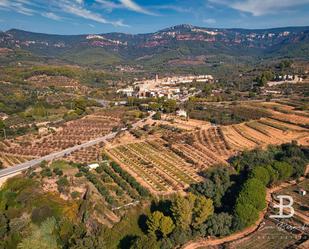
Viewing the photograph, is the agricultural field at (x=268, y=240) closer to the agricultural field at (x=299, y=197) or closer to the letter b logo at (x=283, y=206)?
the letter b logo at (x=283, y=206)

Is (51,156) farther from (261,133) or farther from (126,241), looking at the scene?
(261,133)

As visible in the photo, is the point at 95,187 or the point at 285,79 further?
the point at 285,79

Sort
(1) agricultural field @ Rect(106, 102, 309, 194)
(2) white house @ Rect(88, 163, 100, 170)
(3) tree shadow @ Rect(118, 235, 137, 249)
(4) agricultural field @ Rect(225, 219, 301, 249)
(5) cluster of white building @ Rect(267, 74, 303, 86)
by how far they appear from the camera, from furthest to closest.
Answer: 1. (5) cluster of white building @ Rect(267, 74, 303, 86)
2. (2) white house @ Rect(88, 163, 100, 170)
3. (1) agricultural field @ Rect(106, 102, 309, 194)
4. (3) tree shadow @ Rect(118, 235, 137, 249)
5. (4) agricultural field @ Rect(225, 219, 301, 249)

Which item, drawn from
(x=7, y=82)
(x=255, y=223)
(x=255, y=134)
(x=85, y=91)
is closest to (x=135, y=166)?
(x=255, y=223)

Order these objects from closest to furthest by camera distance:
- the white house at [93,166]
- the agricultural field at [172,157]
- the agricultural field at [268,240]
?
the agricultural field at [268,240] → the agricultural field at [172,157] → the white house at [93,166]

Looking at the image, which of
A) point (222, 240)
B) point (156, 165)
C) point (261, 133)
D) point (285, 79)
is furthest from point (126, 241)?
point (285, 79)

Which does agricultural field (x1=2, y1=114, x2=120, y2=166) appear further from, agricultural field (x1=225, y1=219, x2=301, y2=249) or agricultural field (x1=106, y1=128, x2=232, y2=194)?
agricultural field (x1=225, y1=219, x2=301, y2=249)

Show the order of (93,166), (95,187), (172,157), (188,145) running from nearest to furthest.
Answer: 1. (95,187)
2. (93,166)
3. (172,157)
4. (188,145)

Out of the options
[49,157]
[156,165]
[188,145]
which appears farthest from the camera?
[188,145]

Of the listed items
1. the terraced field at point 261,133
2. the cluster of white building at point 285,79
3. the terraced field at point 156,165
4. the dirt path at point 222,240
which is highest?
the cluster of white building at point 285,79

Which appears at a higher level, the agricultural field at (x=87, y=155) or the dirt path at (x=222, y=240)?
the agricultural field at (x=87, y=155)

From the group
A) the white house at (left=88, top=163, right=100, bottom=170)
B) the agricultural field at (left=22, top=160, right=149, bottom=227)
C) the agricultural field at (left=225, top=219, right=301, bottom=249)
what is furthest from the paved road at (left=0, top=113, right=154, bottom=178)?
the agricultural field at (left=225, top=219, right=301, bottom=249)

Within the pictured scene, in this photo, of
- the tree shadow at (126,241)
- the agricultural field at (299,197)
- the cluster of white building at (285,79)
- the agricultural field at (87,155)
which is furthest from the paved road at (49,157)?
the cluster of white building at (285,79)
